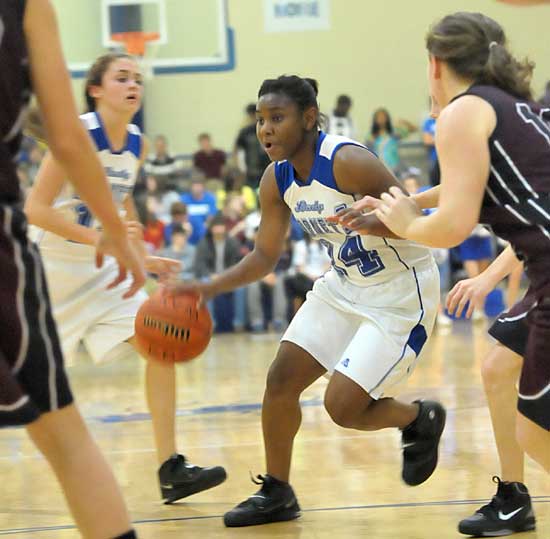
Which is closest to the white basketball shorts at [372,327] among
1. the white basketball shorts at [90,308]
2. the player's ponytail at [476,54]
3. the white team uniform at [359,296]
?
the white team uniform at [359,296]

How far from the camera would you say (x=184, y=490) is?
4.38 meters

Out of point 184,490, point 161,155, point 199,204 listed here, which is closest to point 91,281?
point 184,490

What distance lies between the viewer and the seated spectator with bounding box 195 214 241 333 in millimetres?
11516

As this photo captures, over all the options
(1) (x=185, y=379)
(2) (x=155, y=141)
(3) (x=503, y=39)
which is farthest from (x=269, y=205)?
(2) (x=155, y=141)

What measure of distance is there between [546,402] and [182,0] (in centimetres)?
1125

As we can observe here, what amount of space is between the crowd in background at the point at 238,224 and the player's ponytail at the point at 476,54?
25.9ft

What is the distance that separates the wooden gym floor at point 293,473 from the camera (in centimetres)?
404

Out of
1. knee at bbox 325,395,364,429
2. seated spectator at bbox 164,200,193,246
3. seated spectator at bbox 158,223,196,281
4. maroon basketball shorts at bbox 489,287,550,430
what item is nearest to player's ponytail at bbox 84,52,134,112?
knee at bbox 325,395,364,429

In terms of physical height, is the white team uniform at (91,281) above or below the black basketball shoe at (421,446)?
above

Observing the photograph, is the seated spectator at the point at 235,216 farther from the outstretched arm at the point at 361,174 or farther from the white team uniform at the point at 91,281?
the outstretched arm at the point at 361,174

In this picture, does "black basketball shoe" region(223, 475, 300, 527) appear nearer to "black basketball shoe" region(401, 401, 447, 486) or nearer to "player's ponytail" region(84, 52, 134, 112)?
"black basketball shoe" region(401, 401, 447, 486)

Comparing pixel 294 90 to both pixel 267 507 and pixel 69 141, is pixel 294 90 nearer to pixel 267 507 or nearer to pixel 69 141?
pixel 267 507

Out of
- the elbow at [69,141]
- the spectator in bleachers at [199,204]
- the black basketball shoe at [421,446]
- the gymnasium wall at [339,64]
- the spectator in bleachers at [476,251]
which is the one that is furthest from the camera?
the gymnasium wall at [339,64]

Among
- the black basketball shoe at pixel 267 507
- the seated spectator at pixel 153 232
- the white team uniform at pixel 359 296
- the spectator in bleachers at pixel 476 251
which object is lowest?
the spectator in bleachers at pixel 476 251
